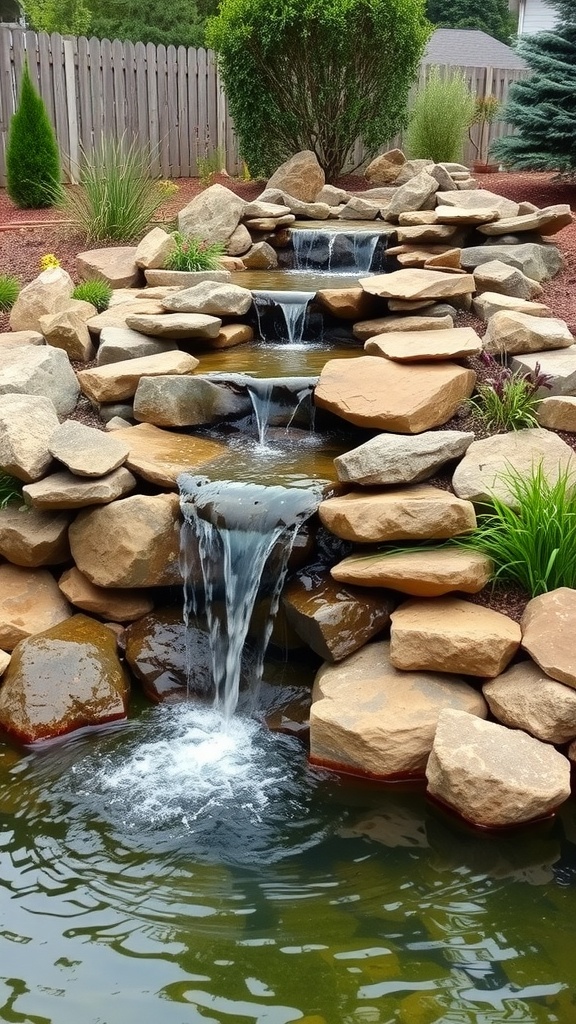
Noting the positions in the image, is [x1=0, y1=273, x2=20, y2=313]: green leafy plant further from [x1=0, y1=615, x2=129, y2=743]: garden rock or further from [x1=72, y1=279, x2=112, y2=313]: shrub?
[x1=0, y1=615, x2=129, y2=743]: garden rock

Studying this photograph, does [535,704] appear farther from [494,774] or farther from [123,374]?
[123,374]

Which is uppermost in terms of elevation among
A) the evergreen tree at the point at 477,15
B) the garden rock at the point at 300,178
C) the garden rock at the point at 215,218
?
the evergreen tree at the point at 477,15

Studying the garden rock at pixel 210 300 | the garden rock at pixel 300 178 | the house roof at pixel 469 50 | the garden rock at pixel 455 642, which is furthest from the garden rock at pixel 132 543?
the house roof at pixel 469 50

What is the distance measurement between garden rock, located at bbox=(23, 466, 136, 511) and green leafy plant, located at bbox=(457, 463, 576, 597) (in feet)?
6.08

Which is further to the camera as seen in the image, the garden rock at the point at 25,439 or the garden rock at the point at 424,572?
the garden rock at the point at 25,439

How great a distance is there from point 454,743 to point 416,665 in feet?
1.75

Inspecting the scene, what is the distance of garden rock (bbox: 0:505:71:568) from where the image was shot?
5.12 meters

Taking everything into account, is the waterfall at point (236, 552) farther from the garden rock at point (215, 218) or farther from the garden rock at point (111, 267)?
the garden rock at point (215, 218)

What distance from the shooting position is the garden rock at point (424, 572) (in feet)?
14.2

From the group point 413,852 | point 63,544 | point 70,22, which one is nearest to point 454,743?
point 413,852

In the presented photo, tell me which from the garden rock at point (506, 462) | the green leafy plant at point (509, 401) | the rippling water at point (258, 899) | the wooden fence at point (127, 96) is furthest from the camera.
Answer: the wooden fence at point (127, 96)

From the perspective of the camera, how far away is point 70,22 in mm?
32094

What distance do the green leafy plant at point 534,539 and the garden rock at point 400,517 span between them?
0.16m

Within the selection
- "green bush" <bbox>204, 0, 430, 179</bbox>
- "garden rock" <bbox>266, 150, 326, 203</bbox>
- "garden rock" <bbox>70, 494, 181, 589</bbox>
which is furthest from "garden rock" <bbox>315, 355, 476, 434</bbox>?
"green bush" <bbox>204, 0, 430, 179</bbox>
